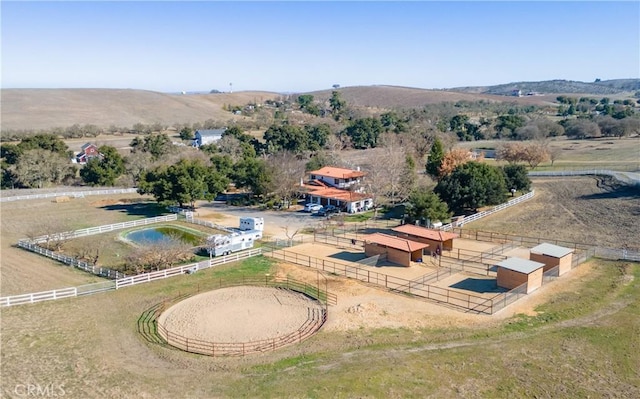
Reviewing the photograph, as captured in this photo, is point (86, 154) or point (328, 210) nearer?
point (328, 210)

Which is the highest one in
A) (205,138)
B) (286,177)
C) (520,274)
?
(205,138)

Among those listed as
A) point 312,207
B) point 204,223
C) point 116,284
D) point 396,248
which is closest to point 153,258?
point 116,284

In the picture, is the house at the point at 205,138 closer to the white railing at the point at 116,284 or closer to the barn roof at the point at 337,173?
the barn roof at the point at 337,173

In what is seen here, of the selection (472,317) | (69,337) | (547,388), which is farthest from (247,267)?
(547,388)

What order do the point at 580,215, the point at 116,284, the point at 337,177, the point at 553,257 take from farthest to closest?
the point at 337,177 → the point at 580,215 → the point at 553,257 → the point at 116,284

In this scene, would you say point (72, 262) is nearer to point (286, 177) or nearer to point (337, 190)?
point (286, 177)

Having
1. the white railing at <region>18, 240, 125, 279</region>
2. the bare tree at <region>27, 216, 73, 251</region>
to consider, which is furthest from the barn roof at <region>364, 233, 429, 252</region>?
the bare tree at <region>27, 216, 73, 251</region>

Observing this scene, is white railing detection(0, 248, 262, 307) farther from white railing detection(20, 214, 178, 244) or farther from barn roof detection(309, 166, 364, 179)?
barn roof detection(309, 166, 364, 179)

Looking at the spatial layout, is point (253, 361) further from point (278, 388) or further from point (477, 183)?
point (477, 183)
